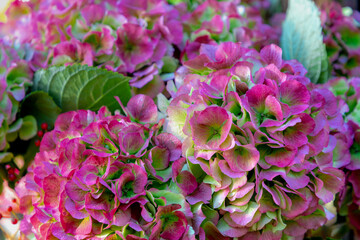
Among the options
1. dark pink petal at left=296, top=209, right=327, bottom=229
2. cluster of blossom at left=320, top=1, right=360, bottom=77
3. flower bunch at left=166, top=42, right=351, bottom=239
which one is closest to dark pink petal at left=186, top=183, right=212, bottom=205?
flower bunch at left=166, top=42, right=351, bottom=239

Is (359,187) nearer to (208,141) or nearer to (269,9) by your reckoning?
(208,141)

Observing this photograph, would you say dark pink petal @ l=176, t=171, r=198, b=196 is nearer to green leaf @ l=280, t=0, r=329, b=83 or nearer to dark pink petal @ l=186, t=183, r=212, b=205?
dark pink petal @ l=186, t=183, r=212, b=205

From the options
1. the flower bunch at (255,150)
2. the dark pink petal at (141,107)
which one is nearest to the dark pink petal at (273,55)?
the flower bunch at (255,150)

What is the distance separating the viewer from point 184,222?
0.36m

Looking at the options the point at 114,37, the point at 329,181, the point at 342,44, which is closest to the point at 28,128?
the point at 114,37

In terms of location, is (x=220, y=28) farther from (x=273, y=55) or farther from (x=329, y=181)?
(x=329, y=181)

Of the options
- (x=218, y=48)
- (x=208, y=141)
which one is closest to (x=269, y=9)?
(x=218, y=48)

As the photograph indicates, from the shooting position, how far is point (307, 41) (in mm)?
560

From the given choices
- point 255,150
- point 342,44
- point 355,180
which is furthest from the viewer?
point 342,44

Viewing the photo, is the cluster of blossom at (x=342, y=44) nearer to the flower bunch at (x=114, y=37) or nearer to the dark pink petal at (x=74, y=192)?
the flower bunch at (x=114, y=37)

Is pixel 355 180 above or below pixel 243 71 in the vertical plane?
below

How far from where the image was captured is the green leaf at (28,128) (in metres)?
0.51

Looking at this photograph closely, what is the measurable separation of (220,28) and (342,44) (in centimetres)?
22

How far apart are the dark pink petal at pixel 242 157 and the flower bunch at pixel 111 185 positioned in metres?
0.05
